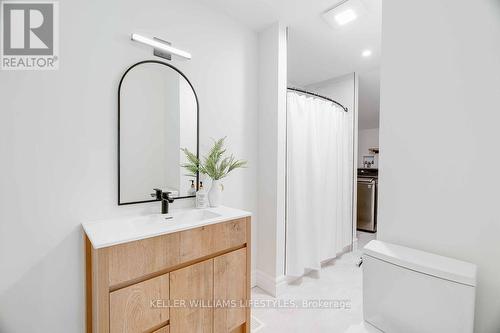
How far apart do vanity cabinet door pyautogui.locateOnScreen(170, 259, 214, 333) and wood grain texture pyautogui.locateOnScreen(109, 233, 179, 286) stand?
4.2 inches

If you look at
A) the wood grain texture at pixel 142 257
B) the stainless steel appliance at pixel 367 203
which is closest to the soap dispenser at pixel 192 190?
the wood grain texture at pixel 142 257

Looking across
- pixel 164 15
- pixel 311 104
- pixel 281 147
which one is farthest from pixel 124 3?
pixel 311 104

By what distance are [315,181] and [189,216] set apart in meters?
1.47

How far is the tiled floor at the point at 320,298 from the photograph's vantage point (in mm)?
1655

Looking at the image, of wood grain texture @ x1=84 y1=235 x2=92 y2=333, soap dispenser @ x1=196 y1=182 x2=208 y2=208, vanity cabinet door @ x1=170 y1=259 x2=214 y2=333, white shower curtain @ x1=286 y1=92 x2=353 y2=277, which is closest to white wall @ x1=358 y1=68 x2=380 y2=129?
white shower curtain @ x1=286 y1=92 x2=353 y2=277

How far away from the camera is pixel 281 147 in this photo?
2098 millimetres

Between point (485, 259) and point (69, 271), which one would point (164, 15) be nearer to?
point (69, 271)

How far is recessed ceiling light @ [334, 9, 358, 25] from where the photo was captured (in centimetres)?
187

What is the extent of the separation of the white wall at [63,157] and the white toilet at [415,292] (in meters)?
1.42

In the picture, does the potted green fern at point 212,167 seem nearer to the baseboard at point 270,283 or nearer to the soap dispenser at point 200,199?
the soap dispenser at point 200,199

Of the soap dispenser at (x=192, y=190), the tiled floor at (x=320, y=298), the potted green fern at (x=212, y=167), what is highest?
the potted green fern at (x=212, y=167)

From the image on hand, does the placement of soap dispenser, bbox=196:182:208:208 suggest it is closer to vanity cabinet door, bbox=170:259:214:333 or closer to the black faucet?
the black faucet

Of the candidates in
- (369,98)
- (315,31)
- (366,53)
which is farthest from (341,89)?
(315,31)

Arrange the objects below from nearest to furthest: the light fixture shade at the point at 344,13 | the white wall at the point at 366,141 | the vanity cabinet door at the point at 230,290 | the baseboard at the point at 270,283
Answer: the vanity cabinet door at the point at 230,290 < the light fixture shade at the point at 344,13 < the baseboard at the point at 270,283 < the white wall at the point at 366,141
